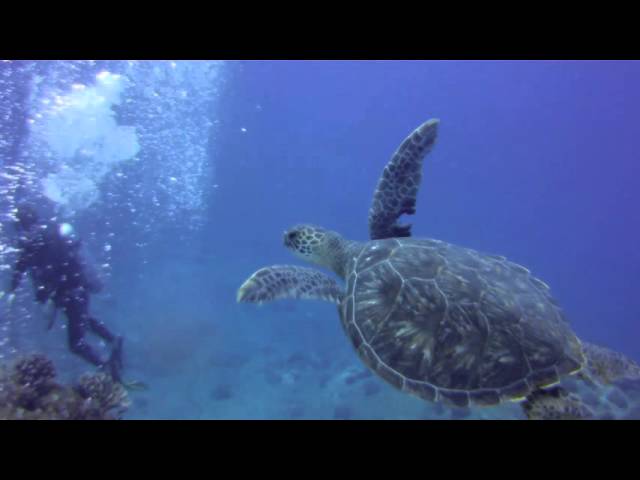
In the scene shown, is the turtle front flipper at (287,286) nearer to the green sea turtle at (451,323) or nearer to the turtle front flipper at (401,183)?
the green sea turtle at (451,323)

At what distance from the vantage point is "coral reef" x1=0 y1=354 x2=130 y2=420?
163 inches

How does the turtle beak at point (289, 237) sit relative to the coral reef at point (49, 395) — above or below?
above

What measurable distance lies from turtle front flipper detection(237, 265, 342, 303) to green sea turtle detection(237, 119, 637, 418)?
14mm

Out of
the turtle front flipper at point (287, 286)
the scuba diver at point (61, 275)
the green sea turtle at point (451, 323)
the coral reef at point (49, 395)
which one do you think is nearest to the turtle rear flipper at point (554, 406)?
the green sea turtle at point (451, 323)

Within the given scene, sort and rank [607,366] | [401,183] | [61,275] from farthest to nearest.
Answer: [61,275] → [401,183] → [607,366]

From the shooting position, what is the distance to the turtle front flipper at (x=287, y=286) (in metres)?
4.45

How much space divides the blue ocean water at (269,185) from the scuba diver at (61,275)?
189 inches

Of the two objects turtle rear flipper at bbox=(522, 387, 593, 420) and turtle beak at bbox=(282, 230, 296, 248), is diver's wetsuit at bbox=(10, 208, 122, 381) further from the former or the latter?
turtle rear flipper at bbox=(522, 387, 593, 420)

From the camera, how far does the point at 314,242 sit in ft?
18.9

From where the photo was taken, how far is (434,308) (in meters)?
3.67

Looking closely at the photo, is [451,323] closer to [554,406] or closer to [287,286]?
[554,406]

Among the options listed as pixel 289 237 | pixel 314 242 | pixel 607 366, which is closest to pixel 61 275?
pixel 289 237

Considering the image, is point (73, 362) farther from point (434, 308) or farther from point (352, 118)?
point (352, 118)

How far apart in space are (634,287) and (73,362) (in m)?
71.2
